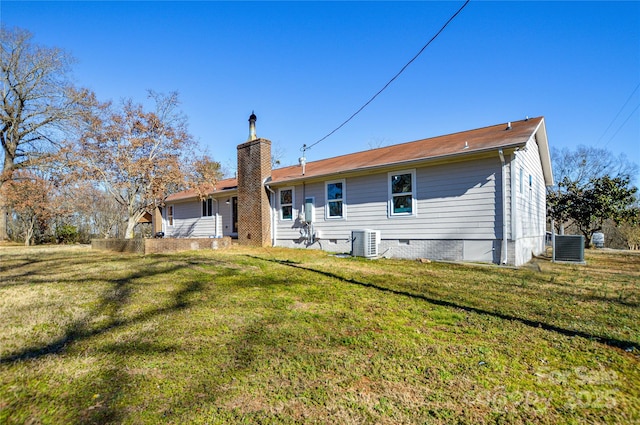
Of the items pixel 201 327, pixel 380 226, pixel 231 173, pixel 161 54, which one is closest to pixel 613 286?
pixel 380 226

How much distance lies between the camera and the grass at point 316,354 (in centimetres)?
194

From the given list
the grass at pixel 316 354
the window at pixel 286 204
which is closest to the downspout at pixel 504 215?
the grass at pixel 316 354

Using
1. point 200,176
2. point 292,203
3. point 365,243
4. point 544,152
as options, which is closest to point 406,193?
point 365,243

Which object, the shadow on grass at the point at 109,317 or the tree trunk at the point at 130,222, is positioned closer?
the shadow on grass at the point at 109,317

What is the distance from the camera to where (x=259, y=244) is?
1270 cm

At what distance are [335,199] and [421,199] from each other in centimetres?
310

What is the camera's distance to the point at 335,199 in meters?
11.3

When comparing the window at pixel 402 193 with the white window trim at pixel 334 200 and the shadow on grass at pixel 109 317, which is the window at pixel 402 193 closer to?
the white window trim at pixel 334 200

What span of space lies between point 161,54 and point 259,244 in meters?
7.66

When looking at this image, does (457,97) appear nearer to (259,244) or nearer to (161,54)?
(259,244)

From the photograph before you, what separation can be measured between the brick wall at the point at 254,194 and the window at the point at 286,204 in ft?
1.98

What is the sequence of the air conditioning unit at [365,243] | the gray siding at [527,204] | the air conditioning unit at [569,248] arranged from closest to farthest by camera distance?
the gray siding at [527,204] < the air conditioning unit at [569,248] < the air conditioning unit at [365,243]

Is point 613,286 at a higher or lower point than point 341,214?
lower

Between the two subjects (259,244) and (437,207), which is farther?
(259,244)
